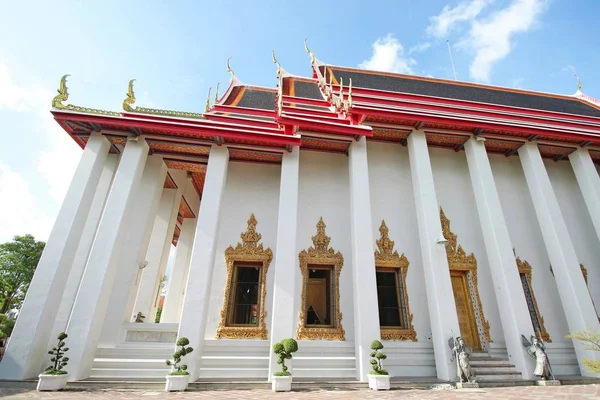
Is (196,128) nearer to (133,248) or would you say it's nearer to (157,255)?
(133,248)

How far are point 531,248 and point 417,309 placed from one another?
319cm

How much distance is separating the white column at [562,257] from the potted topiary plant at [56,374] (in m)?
8.52

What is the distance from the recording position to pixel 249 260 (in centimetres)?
654

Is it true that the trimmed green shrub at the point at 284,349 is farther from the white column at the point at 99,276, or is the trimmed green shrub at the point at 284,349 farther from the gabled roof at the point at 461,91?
the gabled roof at the point at 461,91

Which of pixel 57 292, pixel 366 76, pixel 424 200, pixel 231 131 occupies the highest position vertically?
pixel 366 76

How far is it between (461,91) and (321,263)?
8707mm

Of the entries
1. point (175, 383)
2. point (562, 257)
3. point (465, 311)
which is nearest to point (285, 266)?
point (175, 383)

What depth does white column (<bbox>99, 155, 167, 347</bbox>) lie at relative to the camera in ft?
18.9

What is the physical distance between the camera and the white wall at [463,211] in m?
6.41

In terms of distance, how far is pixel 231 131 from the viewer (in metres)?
6.42

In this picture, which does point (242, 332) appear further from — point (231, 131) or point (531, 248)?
point (531, 248)

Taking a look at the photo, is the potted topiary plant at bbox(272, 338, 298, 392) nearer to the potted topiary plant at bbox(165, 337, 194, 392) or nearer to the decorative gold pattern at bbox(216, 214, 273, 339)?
the decorative gold pattern at bbox(216, 214, 273, 339)

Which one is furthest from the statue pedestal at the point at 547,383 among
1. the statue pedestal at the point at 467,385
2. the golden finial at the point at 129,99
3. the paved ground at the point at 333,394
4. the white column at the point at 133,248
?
the golden finial at the point at 129,99

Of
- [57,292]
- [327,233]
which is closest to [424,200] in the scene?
[327,233]
